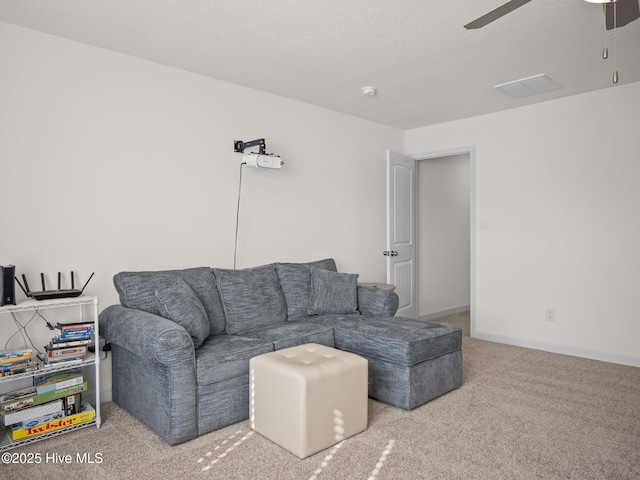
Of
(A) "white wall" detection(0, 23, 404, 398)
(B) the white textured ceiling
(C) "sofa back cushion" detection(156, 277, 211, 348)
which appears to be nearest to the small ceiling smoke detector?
(B) the white textured ceiling

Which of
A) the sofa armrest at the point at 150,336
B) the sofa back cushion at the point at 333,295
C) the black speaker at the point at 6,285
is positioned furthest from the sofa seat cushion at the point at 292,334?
the black speaker at the point at 6,285

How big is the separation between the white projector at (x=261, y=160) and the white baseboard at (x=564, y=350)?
115 inches

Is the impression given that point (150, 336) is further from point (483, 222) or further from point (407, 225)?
point (483, 222)

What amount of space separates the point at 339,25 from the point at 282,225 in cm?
195

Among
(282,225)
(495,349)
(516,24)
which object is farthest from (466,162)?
(516,24)

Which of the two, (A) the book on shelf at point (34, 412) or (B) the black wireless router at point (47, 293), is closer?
(A) the book on shelf at point (34, 412)

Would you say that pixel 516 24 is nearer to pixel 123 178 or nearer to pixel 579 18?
pixel 579 18

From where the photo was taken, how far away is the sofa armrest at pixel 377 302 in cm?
374

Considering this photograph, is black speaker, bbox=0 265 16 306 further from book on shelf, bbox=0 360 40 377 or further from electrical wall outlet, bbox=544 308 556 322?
electrical wall outlet, bbox=544 308 556 322

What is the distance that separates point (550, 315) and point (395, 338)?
2.28 metres

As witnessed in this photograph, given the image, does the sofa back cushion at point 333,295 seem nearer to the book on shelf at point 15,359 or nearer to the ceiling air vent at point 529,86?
the book on shelf at point 15,359

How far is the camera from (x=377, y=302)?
3762 mm

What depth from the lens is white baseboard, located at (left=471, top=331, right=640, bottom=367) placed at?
3941 millimetres

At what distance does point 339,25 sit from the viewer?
273 cm
